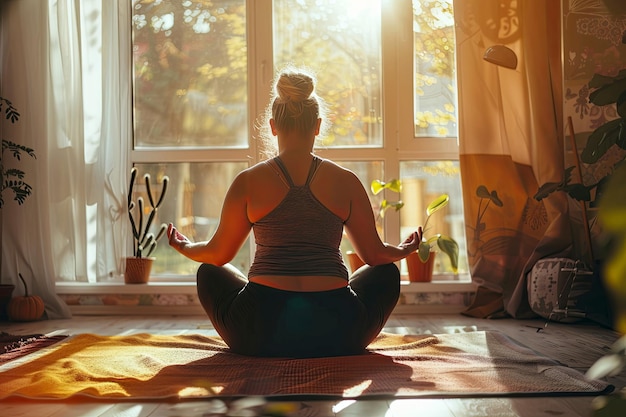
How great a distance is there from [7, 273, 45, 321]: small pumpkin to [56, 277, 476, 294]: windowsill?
0.30 metres

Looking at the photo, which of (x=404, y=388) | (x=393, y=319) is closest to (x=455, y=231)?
(x=393, y=319)

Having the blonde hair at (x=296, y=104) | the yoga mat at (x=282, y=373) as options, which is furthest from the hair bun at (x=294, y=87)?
the yoga mat at (x=282, y=373)

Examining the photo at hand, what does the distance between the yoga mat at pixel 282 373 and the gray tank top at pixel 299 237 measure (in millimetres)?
265

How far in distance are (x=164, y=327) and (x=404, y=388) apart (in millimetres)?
1710

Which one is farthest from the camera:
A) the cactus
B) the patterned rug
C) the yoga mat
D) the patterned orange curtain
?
the cactus

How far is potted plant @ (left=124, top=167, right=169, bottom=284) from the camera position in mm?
3873

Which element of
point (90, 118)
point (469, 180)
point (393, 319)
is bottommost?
point (393, 319)

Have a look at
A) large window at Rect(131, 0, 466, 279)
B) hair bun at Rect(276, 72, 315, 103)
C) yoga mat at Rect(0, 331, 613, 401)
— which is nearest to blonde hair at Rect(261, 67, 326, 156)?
hair bun at Rect(276, 72, 315, 103)

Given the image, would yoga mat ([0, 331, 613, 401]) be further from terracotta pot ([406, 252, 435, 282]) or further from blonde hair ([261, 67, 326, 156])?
terracotta pot ([406, 252, 435, 282])

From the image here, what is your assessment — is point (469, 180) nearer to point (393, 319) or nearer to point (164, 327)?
point (393, 319)

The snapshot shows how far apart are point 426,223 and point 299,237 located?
5.90 ft

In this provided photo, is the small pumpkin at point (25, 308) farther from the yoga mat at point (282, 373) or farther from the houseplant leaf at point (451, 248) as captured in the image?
the houseplant leaf at point (451, 248)

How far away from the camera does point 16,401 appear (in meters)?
1.80

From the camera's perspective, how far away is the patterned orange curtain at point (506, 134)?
3662mm
